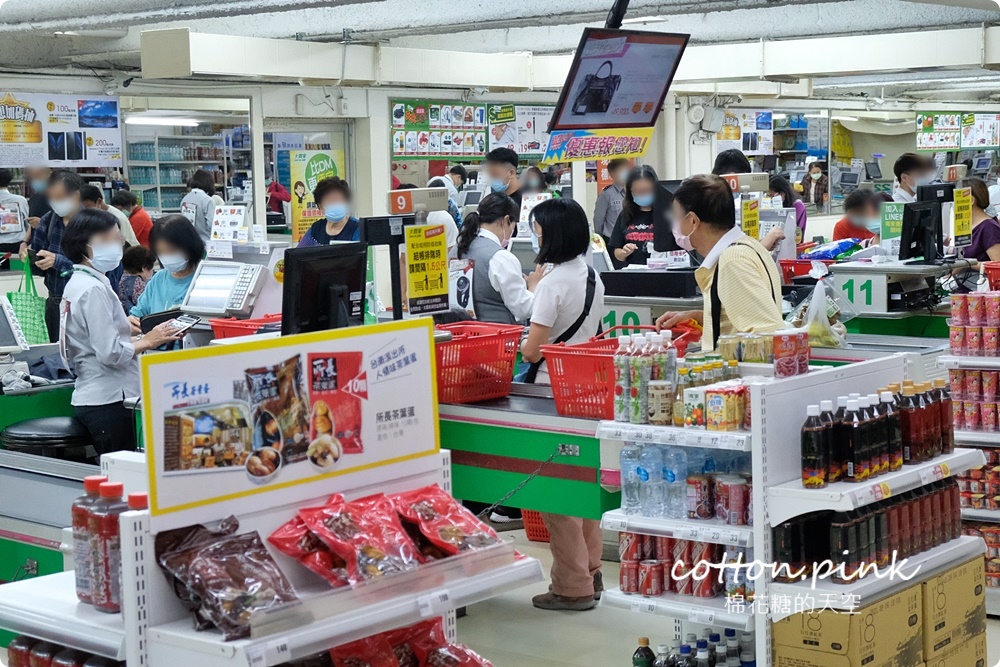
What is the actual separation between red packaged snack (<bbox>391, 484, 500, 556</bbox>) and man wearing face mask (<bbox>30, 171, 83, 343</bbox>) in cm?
623

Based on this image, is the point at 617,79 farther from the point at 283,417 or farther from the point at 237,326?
the point at 283,417

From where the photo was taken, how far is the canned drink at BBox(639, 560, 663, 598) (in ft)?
13.0

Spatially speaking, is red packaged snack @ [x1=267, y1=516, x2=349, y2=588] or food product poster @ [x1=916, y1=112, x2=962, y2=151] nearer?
red packaged snack @ [x1=267, y1=516, x2=349, y2=588]

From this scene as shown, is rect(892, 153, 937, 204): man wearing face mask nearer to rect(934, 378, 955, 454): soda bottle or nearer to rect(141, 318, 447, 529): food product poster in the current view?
rect(934, 378, 955, 454): soda bottle

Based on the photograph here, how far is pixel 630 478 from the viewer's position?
156 inches

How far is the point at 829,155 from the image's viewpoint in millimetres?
21344

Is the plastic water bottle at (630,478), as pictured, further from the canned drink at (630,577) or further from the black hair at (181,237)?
the black hair at (181,237)

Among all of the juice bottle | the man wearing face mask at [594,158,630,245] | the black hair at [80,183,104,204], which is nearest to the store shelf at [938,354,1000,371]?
the juice bottle

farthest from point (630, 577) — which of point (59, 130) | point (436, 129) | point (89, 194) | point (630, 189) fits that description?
point (436, 129)

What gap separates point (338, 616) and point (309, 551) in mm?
209

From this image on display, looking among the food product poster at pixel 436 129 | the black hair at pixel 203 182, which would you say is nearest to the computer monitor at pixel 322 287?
the black hair at pixel 203 182

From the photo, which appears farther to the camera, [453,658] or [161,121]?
[161,121]

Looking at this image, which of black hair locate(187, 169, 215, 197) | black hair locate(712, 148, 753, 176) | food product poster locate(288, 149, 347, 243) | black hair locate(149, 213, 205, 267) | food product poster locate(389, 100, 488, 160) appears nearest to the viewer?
black hair locate(149, 213, 205, 267)

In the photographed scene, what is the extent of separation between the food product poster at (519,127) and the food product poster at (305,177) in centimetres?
261
